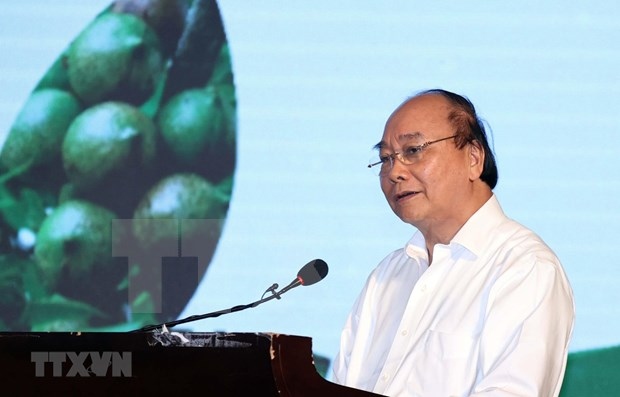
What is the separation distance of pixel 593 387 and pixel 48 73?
109 inches

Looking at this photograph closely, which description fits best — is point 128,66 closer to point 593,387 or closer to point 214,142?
point 214,142

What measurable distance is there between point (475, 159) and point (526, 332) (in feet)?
2.20

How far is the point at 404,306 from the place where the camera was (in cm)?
288

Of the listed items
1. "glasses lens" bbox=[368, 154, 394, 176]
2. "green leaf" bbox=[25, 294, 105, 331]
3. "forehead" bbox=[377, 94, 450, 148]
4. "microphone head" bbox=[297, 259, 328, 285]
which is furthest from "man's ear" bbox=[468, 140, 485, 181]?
"green leaf" bbox=[25, 294, 105, 331]

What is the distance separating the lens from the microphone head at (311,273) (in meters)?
2.48

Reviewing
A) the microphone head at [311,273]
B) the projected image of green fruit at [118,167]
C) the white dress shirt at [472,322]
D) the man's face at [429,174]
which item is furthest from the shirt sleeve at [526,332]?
the projected image of green fruit at [118,167]

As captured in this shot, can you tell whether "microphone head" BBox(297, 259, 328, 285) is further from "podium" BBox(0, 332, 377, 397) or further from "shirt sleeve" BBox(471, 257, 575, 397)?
"podium" BBox(0, 332, 377, 397)

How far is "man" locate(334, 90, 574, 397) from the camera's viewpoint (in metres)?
2.36

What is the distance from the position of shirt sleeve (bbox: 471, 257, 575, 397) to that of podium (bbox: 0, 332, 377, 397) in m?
0.62

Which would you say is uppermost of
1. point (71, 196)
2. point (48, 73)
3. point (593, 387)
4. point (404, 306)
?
point (48, 73)

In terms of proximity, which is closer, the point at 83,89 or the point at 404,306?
the point at 404,306

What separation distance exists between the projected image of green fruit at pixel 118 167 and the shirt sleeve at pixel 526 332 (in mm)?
1877

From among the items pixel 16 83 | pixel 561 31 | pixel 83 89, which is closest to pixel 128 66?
pixel 83 89

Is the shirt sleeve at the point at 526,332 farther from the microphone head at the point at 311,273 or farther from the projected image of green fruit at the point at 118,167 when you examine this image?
the projected image of green fruit at the point at 118,167
